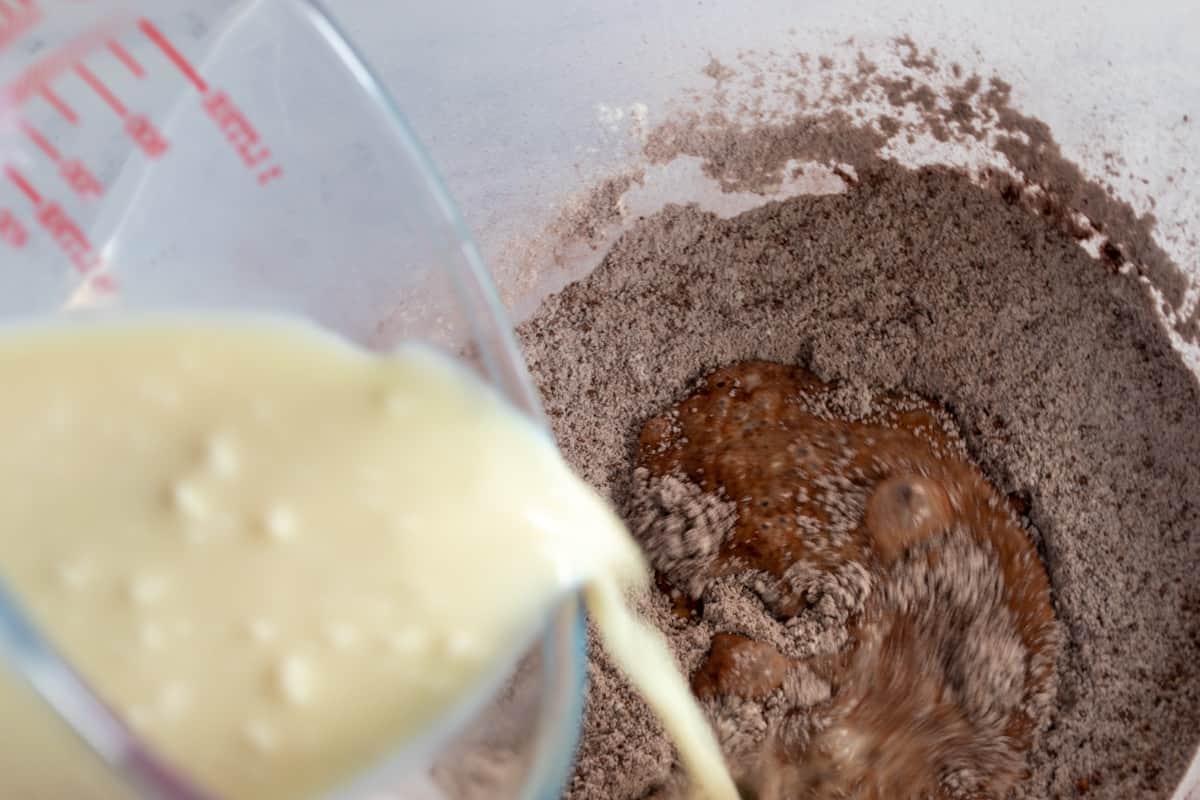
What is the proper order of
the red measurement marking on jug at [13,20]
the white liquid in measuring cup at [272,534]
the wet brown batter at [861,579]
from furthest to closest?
the wet brown batter at [861,579] < the red measurement marking on jug at [13,20] < the white liquid in measuring cup at [272,534]

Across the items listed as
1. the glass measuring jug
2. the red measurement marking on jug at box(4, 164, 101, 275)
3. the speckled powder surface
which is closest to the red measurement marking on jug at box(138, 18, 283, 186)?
the glass measuring jug

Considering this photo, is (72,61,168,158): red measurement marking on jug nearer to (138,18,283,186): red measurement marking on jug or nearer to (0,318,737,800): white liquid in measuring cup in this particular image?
(138,18,283,186): red measurement marking on jug

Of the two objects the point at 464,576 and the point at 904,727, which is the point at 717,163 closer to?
the point at 904,727

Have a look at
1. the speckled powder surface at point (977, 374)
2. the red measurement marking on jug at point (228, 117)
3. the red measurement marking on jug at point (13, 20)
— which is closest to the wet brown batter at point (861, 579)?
the speckled powder surface at point (977, 374)

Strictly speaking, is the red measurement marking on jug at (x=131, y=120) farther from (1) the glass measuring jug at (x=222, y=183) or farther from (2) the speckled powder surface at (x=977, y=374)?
(2) the speckled powder surface at (x=977, y=374)

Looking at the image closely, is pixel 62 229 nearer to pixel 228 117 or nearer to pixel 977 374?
pixel 228 117

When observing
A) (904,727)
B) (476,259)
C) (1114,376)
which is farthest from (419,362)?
(1114,376)
